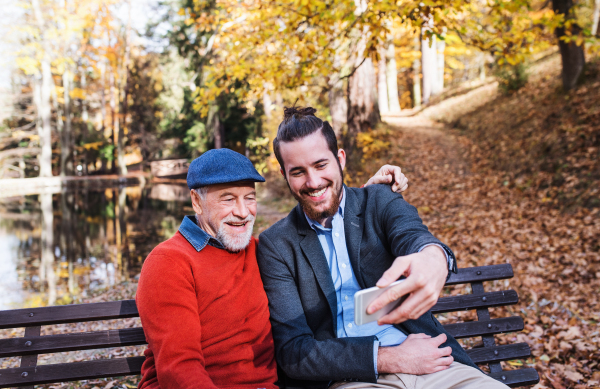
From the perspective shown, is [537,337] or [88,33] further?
[88,33]

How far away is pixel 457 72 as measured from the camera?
3869 centimetres

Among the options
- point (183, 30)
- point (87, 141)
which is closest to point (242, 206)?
point (183, 30)

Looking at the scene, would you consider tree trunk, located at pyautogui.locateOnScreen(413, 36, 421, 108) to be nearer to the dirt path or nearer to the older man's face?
the dirt path

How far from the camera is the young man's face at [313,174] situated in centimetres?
259

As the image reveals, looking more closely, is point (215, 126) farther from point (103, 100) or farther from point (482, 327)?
point (482, 327)

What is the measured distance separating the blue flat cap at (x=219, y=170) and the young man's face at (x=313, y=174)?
0.23m

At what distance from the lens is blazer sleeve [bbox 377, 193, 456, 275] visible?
83.3 inches

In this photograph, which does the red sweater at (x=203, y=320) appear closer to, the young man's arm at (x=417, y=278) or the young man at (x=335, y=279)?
the young man at (x=335, y=279)

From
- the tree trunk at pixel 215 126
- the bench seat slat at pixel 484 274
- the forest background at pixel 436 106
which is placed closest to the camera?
the bench seat slat at pixel 484 274

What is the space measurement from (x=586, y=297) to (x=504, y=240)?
2.08 meters

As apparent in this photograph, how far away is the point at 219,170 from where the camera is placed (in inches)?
98.3

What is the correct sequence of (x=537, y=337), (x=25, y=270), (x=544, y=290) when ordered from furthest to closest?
(x=25, y=270) → (x=544, y=290) → (x=537, y=337)

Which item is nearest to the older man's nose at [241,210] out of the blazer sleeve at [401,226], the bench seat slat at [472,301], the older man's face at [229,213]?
the older man's face at [229,213]

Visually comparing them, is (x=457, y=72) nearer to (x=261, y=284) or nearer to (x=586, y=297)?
(x=586, y=297)
